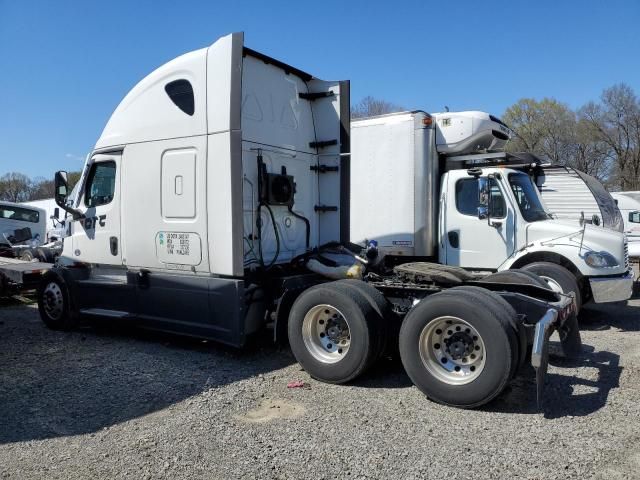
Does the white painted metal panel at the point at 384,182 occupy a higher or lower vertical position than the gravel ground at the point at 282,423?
higher

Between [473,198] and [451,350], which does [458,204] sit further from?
[451,350]

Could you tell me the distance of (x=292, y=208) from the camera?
6910mm

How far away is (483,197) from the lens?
8.46 metres

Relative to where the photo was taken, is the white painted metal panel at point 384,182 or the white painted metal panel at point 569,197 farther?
the white painted metal panel at point 569,197

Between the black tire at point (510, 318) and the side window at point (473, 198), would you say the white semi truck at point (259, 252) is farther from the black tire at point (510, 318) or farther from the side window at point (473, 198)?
the side window at point (473, 198)

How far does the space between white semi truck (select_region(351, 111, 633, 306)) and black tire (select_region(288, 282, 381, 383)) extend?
3896 millimetres

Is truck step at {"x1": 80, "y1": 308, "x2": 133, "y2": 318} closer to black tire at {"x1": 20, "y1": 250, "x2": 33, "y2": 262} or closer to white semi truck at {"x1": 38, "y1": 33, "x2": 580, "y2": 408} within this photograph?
white semi truck at {"x1": 38, "y1": 33, "x2": 580, "y2": 408}

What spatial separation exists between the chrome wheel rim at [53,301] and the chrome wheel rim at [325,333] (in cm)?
431

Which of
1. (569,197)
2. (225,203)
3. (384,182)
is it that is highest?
(384,182)

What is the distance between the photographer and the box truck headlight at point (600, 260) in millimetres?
7785

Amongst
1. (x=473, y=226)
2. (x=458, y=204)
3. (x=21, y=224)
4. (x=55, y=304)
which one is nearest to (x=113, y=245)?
(x=55, y=304)

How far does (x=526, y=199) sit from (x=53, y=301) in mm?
7645

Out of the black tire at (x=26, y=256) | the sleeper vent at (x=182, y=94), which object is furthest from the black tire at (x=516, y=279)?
the black tire at (x=26, y=256)

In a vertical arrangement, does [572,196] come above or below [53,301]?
above
